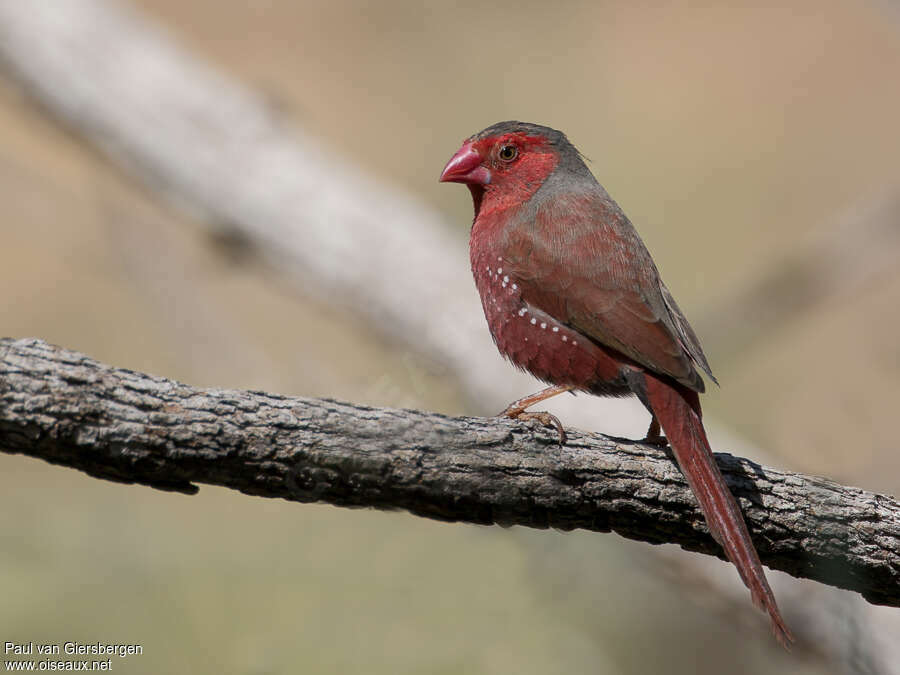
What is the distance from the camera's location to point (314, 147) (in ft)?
25.4

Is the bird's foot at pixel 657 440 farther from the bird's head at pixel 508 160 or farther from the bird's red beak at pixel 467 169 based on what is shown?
the bird's red beak at pixel 467 169

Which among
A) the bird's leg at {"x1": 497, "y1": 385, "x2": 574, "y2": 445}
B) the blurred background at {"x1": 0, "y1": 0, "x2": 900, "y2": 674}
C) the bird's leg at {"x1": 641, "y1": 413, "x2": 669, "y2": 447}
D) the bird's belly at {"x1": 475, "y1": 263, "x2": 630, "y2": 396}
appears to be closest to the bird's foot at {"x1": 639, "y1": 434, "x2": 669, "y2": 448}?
the bird's leg at {"x1": 641, "y1": 413, "x2": 669, "y2": 447}

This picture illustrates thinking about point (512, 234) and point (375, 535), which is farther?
point (375, 535)

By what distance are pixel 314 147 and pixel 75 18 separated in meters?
2.08

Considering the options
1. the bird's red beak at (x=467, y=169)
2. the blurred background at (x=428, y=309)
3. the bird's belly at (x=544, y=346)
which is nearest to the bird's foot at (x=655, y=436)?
the bird's belly at (x=544, y=346)

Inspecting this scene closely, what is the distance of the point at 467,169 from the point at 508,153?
7.7 inches

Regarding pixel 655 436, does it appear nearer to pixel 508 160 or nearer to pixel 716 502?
pixel 716 502

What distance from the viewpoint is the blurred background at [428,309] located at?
4.95m

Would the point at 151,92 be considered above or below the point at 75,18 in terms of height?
Answer: below

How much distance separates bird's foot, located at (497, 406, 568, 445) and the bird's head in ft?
3.44

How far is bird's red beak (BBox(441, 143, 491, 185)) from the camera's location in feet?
15.0

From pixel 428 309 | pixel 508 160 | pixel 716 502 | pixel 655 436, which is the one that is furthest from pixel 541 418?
pixel 428 309

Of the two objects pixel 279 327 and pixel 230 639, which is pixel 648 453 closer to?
pixel 230 639

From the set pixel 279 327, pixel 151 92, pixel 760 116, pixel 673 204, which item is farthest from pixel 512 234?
pixel 760 116
